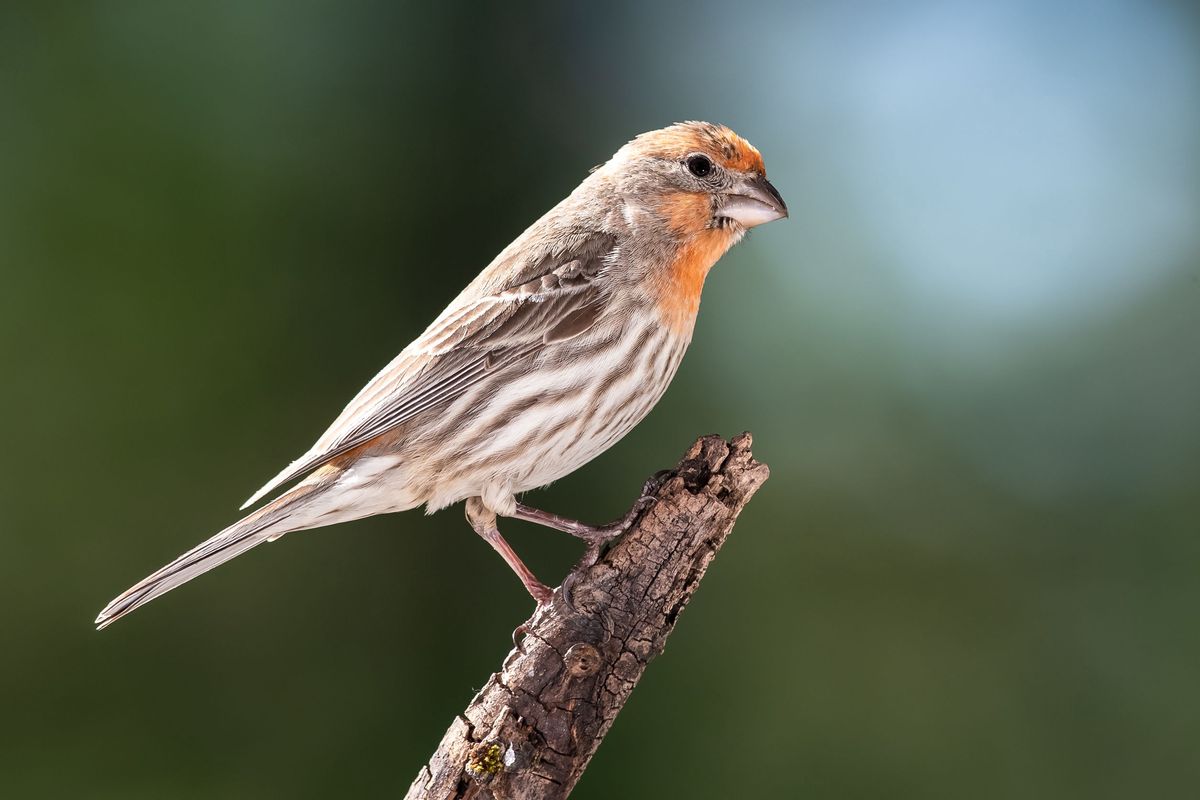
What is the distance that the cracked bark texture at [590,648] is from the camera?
3.29 metres

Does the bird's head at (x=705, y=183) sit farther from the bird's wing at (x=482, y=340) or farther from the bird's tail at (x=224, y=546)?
the bird's tail at (x=224, y=546)

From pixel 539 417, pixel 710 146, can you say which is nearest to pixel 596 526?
pixel 539 417

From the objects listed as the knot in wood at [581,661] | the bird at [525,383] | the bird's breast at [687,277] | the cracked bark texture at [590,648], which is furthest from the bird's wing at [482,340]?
the knot in wood at [581,661]

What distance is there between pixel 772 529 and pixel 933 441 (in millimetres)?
1065

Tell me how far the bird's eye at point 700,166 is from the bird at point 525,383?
29 mm

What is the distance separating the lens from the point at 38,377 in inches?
233

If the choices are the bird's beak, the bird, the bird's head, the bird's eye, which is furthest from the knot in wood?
the bird's eye

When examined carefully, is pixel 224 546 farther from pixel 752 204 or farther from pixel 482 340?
pixel 752 204

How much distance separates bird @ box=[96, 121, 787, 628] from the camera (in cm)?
413

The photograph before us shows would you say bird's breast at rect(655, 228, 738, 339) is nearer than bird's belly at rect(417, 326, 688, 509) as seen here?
No

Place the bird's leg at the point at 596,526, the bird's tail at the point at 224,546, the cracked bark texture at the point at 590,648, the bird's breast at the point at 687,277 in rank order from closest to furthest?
the cracked bark texture at the point at 590,648, the bird's leg at the point at 596,526, the bird's tail at the point at 224,546, the bird's breast at the point at 687,277

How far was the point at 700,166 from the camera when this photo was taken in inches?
181

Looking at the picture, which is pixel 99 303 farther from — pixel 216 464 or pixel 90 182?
pixel 216 464

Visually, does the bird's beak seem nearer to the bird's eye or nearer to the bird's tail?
the bird's eye
